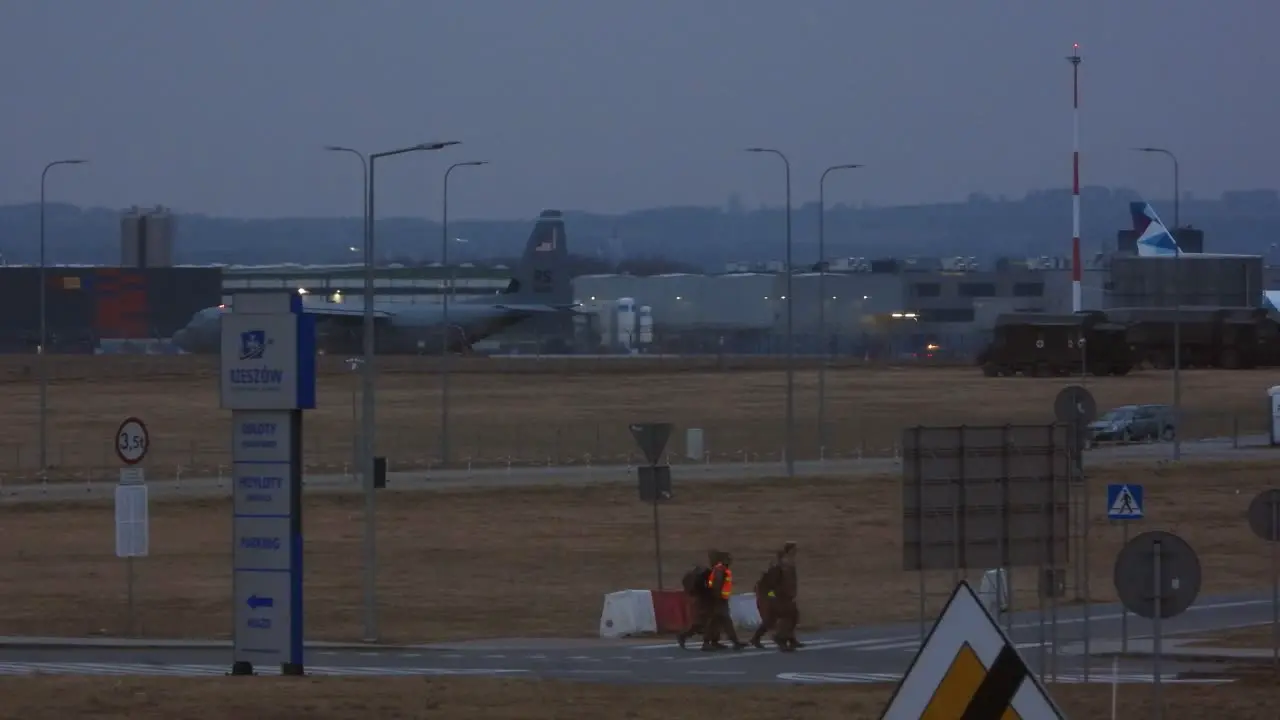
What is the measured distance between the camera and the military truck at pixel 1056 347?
85750 millimetres

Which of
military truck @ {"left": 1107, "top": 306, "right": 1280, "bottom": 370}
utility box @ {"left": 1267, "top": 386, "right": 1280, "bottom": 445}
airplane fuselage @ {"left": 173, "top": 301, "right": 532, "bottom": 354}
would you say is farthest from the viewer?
airplane fuselage @ {"left": 173, "top": 301, "right": 532, "bottom": 354}

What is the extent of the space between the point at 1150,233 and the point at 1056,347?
32.1 m

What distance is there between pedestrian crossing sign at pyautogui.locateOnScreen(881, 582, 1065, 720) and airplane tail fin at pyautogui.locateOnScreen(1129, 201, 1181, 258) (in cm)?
11017

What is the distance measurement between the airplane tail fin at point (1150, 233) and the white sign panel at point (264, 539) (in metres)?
98.8

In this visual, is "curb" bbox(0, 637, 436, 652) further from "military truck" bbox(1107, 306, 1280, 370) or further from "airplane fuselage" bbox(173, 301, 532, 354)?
"airplane fuselage" bbox(173, 301, 532, 354)

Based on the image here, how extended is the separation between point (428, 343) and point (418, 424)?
164 feet

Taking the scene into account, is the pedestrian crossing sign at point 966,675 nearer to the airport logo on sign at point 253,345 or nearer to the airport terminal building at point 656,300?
the airport logo on sign at point 253,345

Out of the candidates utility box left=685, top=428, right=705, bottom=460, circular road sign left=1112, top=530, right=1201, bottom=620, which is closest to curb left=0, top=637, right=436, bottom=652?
circular road sign left=1112, top=530, right=1201, bottom=620

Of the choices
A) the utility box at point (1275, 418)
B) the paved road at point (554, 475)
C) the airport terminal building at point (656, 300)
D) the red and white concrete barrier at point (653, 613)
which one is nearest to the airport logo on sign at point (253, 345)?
the red and white concrete barrier at point (653, 613)

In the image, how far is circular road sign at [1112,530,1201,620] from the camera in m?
13.8

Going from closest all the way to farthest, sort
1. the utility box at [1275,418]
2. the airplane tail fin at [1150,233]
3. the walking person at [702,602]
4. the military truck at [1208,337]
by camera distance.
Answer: the walking person at [702,602]
the utility box at [1275,418]
the military truck at [1208,337]
the airplane tail fin at [1150,233]

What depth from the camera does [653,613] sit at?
1059 inches

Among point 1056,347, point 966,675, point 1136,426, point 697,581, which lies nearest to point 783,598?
point 697,581

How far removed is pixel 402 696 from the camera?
50.0 feet
